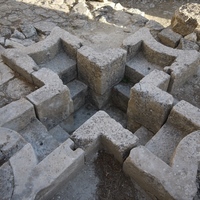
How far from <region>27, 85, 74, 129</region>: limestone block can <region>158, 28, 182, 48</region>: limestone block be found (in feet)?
10.2

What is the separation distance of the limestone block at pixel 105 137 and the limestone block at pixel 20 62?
5.19ft

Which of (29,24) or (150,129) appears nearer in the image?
(150,129)

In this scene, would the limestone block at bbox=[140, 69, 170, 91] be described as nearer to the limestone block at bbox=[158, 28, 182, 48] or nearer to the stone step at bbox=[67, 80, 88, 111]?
the stone step at bbox=[67, 80, 88, 111]

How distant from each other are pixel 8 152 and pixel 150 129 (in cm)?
225

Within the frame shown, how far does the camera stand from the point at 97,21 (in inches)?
253

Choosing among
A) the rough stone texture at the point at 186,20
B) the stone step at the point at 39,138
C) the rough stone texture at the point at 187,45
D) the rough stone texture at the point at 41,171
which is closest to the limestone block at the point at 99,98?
the stone step at the point at 39,138

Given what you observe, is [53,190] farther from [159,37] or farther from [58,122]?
[159,37]

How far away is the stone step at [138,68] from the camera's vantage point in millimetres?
4930

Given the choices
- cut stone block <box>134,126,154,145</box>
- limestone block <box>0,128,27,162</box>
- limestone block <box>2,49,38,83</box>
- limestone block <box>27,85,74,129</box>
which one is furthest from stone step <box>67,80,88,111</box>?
limestone block <box>0,128,27,162</box>

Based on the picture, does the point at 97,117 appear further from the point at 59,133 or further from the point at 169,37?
the point at 169,37

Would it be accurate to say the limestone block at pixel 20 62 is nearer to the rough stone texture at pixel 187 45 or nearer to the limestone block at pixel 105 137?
the limestone block at pixel 105 137

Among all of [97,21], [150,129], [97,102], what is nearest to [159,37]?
[97,21]

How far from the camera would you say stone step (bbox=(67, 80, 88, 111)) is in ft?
16.1

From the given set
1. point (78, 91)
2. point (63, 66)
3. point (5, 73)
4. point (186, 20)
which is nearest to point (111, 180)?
point (78, 91)
